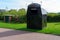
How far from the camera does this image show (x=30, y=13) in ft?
64.4

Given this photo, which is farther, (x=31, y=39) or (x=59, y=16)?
(x=59, y=16)

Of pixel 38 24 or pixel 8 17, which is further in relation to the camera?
pixel 8 17

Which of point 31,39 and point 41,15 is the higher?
point 41,15

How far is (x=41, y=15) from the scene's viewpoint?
19.0 metres

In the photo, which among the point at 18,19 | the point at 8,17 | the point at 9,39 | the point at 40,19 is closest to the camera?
the point at 9,39

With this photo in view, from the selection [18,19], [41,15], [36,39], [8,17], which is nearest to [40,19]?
[41,15]

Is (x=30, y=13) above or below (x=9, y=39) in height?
above

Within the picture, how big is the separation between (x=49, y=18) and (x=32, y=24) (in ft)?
60.5

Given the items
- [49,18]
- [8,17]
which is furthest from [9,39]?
[49,18]

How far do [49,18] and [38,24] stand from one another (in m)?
18.8

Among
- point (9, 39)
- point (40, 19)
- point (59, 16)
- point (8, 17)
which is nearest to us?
point (9, 39)

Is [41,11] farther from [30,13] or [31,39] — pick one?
[31,39]

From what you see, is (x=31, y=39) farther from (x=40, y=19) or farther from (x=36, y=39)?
(x=40, y=19)

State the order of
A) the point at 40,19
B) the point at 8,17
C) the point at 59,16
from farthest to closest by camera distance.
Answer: the point at 59,16 → the point at 8,17 → the point at 40,19
